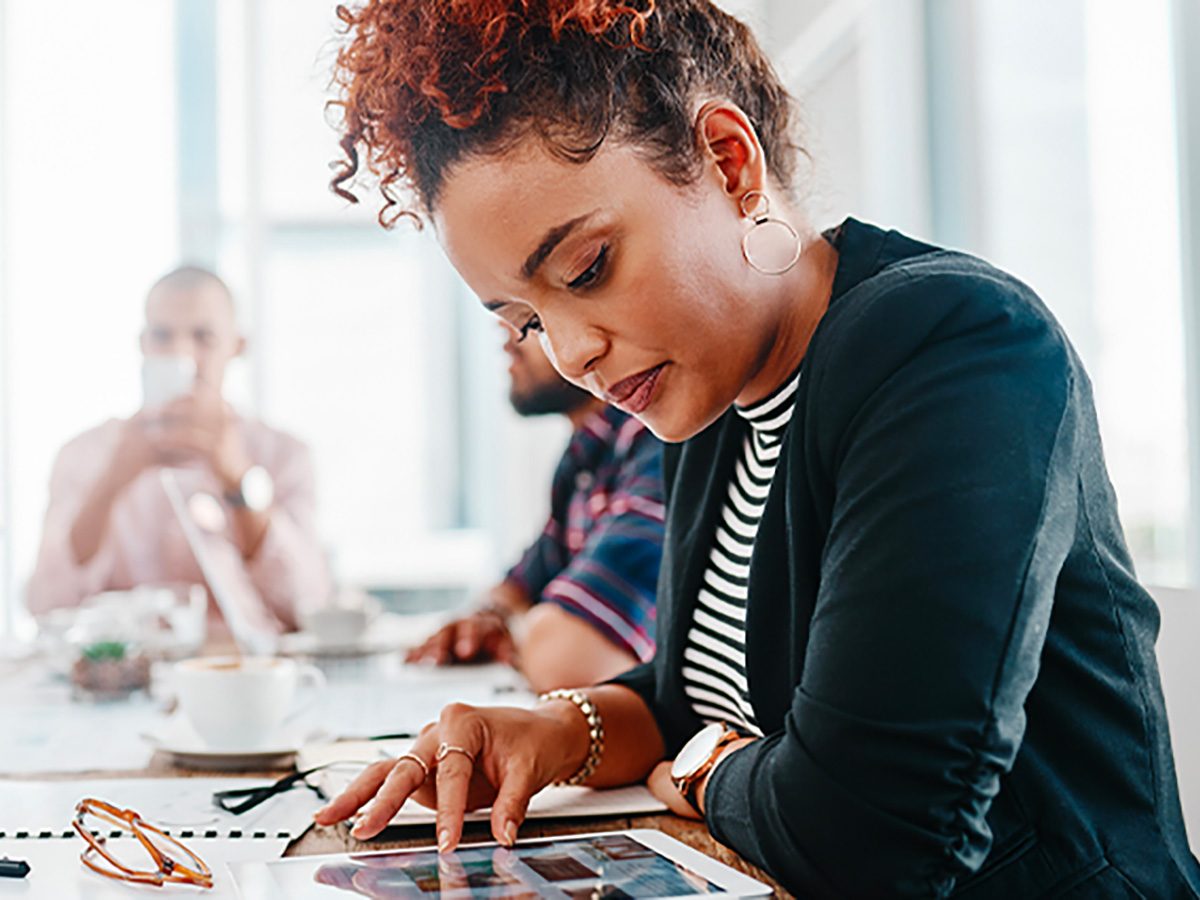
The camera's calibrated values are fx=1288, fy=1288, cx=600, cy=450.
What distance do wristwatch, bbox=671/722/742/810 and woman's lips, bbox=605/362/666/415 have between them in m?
0.24

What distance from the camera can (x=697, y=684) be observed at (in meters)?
1.05

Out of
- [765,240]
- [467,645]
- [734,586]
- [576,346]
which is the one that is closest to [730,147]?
[765,240]

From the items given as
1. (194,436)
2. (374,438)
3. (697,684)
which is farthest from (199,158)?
(697,684)

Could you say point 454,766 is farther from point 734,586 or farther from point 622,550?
point 622,550

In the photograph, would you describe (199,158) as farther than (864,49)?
Yes

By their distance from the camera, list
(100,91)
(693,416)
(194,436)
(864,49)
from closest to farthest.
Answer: (693,416), (194,436), (864,49), (100,91)

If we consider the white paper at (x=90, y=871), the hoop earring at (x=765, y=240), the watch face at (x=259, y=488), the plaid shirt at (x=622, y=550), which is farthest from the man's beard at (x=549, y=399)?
the white paper at (x=90, y=871)

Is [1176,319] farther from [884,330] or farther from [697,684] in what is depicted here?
[884,330]

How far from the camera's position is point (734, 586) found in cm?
101

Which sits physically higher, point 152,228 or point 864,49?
point 864,49

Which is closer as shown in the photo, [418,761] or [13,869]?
[13,869]

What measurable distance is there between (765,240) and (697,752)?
1.18 ft

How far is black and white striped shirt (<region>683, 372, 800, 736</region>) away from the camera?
3.19ft

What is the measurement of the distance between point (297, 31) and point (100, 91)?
A: 67cm
